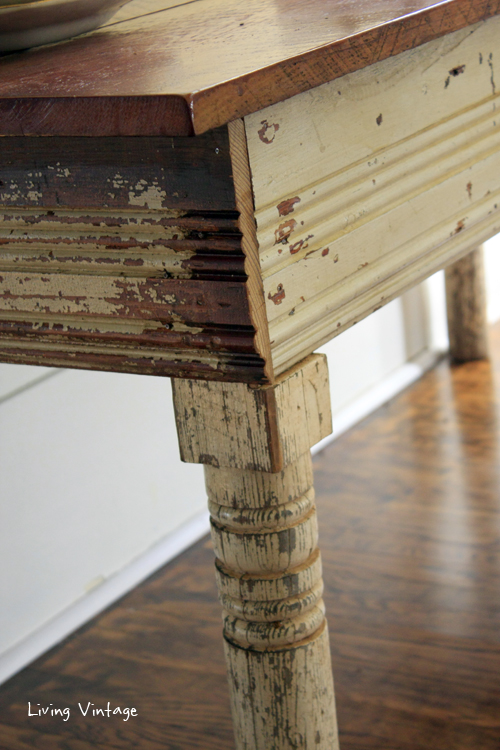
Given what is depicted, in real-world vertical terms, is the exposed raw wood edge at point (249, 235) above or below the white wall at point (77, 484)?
above

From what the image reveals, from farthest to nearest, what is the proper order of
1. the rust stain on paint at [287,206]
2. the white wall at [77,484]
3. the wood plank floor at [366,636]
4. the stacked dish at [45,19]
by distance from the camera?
the white wall at [77,484] < the wood plank floor at [366,636] < the stacked dish at [45,19] < the rust stain on paint at [287,206]

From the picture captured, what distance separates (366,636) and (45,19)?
3.15 ft

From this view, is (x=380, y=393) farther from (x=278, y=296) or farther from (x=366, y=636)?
(x=278, y=296)

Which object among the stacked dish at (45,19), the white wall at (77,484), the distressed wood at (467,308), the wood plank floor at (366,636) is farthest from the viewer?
the distressed wood at (467,308)

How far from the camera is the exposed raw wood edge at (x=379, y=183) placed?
58cm

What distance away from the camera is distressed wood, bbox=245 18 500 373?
567 mm

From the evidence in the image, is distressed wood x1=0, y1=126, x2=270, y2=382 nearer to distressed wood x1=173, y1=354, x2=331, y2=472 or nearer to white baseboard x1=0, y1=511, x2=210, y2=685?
distressed wood x1=173, y1=354, x2=331, y2=472

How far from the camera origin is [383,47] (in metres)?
0.59

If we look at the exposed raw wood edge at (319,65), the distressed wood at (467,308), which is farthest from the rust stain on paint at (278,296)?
the distressed wood at (467,308)

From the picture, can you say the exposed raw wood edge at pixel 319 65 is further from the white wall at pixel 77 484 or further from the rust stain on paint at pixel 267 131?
the white wall at pixel 77 484

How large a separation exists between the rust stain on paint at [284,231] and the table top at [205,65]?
9 cm

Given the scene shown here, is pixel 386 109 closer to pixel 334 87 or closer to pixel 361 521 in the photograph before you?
pixel 334 87

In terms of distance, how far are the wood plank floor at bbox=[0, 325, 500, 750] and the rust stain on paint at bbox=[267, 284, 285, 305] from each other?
0.74 m

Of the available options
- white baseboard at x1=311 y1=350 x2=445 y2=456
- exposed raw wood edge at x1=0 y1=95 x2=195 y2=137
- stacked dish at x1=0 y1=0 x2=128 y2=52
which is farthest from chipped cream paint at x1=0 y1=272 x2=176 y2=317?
white baseboard at x1=311 y1=350 x2=445 y2=456
